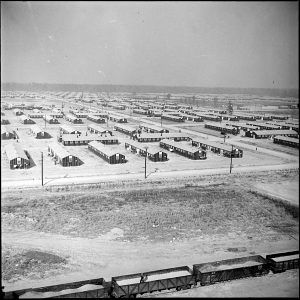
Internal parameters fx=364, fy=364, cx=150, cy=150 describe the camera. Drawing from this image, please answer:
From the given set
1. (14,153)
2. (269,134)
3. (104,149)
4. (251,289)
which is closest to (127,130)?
(104,149)

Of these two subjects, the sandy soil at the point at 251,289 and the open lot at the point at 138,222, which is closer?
the sandy soil at the point at 251,289

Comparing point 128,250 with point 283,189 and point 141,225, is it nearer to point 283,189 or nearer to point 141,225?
point 141,225

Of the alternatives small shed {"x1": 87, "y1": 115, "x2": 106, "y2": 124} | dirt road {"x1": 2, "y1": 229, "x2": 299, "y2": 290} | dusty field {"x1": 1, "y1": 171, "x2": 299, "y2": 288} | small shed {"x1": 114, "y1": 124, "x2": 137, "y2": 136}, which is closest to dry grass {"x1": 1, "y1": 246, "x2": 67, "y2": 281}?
dusty field {"x1": 1, "y1": 171, "x2": 299, "y2": 288}

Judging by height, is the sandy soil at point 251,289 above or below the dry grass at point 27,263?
below

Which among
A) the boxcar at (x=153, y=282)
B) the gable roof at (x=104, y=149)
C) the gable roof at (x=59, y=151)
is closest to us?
the boxcar at (x=153, y=282)

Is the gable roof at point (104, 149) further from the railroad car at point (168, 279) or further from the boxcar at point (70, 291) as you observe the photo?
the boxcar at point (70, 291)

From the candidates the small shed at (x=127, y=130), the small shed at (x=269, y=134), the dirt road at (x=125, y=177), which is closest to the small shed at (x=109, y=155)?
the dirt road at (x=125, y=177)

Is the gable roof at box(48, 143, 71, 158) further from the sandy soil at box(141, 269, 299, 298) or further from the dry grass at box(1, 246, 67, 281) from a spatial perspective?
the sandy soil at box(141, 269, 299, 298)
